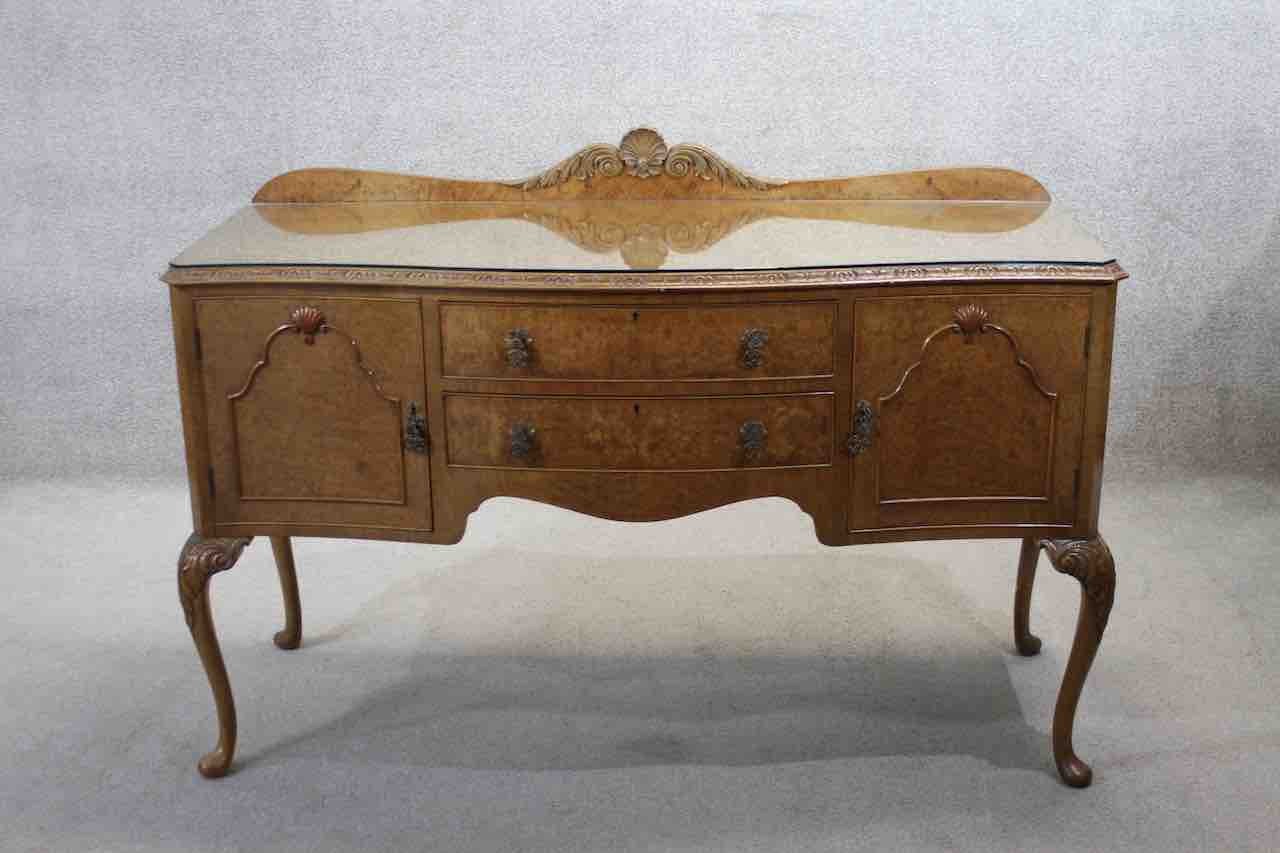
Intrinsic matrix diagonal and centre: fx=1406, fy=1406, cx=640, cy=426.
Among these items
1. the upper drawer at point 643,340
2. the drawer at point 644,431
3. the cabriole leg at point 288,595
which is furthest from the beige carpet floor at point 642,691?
the upper drawer at point 643,340

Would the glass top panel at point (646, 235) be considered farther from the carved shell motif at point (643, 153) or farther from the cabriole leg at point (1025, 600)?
the cabriole leg at point (1025, 600)

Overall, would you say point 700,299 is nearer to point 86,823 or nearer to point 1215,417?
point 86,823

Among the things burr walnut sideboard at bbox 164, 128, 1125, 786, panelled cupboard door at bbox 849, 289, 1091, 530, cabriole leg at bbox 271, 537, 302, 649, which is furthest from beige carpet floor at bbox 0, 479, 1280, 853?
panelled cupboard door at bbox 849, 289, 1091, 530

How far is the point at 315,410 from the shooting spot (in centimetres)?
233

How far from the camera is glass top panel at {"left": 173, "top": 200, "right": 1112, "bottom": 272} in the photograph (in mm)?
2289

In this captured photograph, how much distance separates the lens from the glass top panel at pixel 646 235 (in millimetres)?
2289

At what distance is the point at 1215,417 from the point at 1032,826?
71.2 inches

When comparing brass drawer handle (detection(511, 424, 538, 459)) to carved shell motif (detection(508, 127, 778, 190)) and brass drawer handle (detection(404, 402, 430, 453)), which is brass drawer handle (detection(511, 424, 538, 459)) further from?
carved shell motif (detection(508, 127, 778, 190))

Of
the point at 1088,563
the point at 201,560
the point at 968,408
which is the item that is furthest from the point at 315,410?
the point at 1088,563

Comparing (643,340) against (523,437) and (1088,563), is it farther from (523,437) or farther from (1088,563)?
(1088,563)

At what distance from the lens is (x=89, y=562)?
345cm

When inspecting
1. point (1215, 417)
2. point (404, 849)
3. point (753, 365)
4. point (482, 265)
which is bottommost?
point (404, 849)

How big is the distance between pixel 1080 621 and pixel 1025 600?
49 centimetres

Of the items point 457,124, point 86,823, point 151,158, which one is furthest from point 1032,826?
point 151,158
